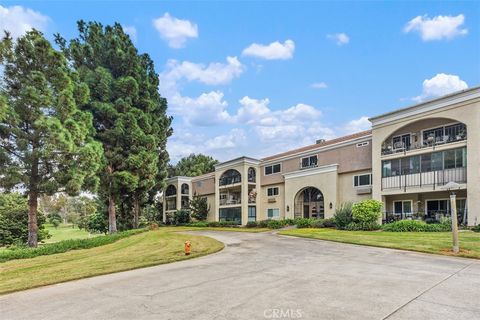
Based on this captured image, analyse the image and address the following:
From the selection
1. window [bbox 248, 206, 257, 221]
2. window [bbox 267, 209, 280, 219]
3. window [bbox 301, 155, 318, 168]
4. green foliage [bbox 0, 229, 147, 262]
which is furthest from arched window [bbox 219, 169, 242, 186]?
green foliage [bbox 0, 229, 147, 262]

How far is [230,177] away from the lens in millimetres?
41156

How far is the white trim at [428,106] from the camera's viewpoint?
21.1m

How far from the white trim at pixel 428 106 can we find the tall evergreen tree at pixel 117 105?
18.9 metres

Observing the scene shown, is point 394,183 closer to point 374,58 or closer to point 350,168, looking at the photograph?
point 350,168

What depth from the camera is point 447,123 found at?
76.7ft

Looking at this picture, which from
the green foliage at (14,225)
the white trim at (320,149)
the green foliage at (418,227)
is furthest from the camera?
the white trim at (320,149)

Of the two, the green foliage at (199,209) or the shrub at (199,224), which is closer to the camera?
the shrub at (199,224)

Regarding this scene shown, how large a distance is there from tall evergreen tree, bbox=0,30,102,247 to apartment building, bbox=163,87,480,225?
20.2m

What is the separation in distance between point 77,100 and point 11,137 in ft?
14.9

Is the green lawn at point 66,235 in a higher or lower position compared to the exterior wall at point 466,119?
lower

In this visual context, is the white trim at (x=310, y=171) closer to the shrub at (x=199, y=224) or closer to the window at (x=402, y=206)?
the window at (x=402, y=206)

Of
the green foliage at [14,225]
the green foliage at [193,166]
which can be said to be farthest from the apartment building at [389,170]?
the green foliage at [193,166]

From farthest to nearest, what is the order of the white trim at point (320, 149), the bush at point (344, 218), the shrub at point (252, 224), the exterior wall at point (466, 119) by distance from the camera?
the shrub at point (252, 224) < the white trim at point (320, 149) < the bush at point (344, 218) < the exterior wall at point (466, 119)

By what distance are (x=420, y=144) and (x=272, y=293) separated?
874 inches
